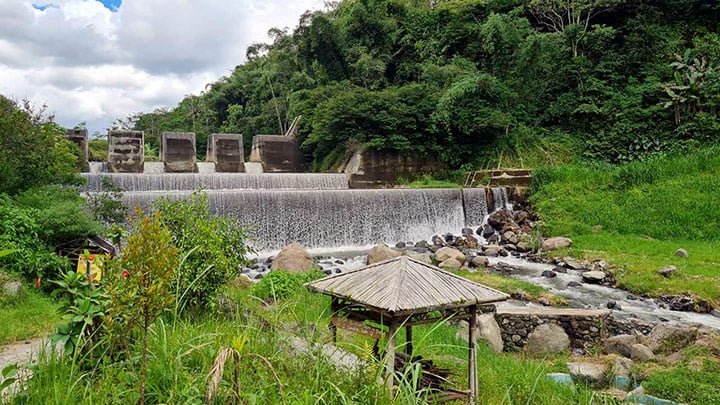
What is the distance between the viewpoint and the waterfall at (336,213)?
459 inches

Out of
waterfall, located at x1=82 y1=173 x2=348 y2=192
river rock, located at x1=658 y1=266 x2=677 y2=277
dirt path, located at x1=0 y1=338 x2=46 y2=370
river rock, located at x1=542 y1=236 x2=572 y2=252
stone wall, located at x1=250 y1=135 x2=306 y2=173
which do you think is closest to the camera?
dirt path, located at x1=0 y1=338 x2=46 y2=370

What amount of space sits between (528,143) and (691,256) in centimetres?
925

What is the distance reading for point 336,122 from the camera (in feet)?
59.2

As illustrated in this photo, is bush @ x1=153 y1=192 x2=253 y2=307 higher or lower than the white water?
higher

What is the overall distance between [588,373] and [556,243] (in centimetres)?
753

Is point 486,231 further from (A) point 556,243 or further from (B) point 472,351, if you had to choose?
(B) point 472,351

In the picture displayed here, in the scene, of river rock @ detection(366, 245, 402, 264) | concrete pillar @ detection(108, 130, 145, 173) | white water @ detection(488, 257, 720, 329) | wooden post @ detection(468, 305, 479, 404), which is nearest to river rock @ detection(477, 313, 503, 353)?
white water @ detection(488, 257, 720, 329)

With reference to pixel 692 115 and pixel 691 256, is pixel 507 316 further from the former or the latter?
pixel 692 115

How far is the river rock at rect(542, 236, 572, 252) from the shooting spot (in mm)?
11461

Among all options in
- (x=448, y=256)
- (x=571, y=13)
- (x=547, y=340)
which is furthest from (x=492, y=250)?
(x=571, y=13)

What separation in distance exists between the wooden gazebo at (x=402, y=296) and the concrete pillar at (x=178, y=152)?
702 inches

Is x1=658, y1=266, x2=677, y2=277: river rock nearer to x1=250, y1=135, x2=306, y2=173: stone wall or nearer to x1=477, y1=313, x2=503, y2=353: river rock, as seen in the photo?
x1=477, y1=313, x2=503, y2=353: river rock

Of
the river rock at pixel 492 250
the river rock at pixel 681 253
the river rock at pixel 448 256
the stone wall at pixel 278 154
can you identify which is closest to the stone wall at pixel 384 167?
the stone wall at pixel 278 154

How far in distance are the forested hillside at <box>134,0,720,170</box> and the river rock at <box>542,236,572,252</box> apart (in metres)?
6.43
